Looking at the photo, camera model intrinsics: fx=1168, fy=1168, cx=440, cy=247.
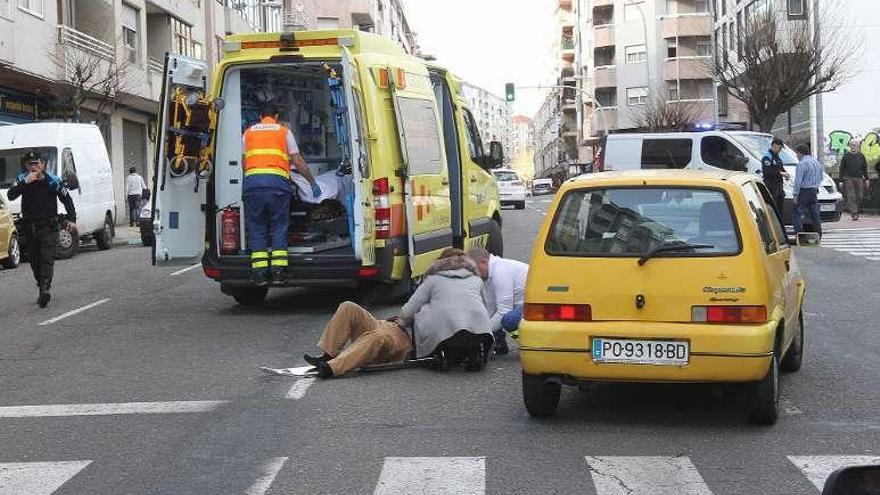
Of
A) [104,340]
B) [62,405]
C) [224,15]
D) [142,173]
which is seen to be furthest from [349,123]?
[224,15]

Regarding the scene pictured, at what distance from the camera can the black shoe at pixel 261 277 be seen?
12.2 m

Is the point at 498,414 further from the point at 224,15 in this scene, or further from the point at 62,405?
the point at 224,15

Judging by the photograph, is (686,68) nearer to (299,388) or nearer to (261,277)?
(261,277)

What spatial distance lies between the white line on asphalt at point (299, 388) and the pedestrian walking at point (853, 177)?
2102cm

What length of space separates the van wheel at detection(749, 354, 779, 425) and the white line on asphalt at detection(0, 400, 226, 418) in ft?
11.4

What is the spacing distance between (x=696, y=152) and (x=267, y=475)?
1904cm

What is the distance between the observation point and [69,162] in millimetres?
23000

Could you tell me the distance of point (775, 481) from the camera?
5785 mm

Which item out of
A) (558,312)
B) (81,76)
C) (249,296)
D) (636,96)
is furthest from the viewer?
(636,96)

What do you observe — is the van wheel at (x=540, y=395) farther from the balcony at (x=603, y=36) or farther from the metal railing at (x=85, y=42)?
the balcony at (x=603, y=36)

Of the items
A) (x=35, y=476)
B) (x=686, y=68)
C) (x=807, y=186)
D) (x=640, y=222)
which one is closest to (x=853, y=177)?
(x=807, y=186)

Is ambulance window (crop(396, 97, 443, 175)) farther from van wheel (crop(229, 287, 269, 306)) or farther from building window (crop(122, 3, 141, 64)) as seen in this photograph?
building window (crop(122, 3, 141, 64))

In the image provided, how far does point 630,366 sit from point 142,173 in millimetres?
37375

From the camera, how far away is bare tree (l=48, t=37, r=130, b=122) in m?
28.8
